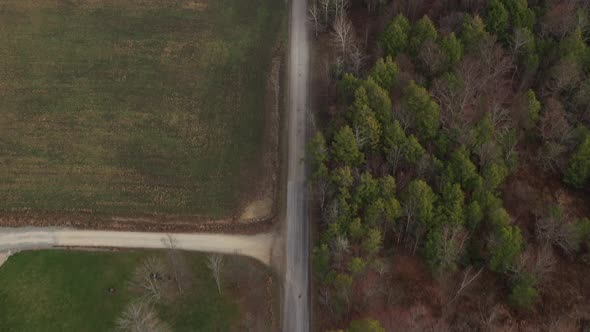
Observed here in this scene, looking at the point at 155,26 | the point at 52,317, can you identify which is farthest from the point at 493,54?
the point at 52,317

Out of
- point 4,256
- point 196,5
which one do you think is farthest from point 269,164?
point 196,5

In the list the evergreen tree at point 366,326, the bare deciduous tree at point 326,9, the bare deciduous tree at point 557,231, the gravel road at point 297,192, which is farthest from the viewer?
the bare deciduous tree at point 326,9

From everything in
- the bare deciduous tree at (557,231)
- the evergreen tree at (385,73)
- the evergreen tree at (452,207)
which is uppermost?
the evergreen tree at (385,73)

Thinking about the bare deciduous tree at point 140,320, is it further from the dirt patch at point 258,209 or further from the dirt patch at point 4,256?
the dirt patch at point 4,256

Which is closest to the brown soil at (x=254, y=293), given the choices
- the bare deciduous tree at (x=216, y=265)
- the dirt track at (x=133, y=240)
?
the bare deciduous tree at (x=216, y=265)

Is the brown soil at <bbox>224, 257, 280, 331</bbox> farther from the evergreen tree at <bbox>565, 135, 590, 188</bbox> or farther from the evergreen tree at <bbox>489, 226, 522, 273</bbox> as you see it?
the evergreen tree at <bbox>565, 135, 590, 188</bbox>

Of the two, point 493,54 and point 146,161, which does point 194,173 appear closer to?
point 146,161
